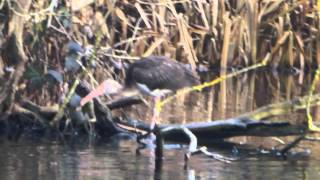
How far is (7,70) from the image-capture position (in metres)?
9.22

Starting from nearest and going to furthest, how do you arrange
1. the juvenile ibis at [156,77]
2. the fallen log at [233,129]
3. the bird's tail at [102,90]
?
the bird's tail at [102,90] → the fallen log at [233,129] → the juvenile ibis at [156,77]

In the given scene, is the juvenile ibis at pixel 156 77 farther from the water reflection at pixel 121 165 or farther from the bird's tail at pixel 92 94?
the water reflection at pixel 121 165

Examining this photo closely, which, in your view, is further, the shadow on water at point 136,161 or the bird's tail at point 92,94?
the bird's tail at point 92,94

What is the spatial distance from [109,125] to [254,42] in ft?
26.0

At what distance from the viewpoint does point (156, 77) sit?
366 inches

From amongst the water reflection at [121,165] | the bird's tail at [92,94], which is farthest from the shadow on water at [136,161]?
the bird's tail at [92,94]

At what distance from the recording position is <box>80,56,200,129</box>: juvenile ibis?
929 centimetres

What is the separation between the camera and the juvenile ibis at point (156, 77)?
9289 mm

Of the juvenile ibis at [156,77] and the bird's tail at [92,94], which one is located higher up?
the juvenile ibis at [156,77]

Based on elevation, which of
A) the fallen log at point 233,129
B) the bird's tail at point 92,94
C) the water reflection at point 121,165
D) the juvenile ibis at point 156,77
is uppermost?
the juvenile ibis at point 156,77

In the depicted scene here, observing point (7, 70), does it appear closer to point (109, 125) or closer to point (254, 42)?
point (109, 125)

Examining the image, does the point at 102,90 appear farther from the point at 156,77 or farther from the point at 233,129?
the point at 233,129

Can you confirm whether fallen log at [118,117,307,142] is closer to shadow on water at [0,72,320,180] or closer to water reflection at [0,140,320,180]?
shadow on water at [0,72,320,180]

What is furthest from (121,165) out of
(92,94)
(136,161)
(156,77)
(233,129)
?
(156,77)
